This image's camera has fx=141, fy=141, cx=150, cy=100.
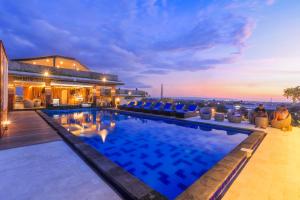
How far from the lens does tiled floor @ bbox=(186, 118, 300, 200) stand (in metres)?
1.97

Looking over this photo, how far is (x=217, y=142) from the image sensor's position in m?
5.28

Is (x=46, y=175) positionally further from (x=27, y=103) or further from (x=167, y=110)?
(x=27, y=103)

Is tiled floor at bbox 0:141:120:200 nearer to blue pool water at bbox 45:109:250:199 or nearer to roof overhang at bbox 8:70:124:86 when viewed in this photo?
blue pool water at bbox 45:109:250:199

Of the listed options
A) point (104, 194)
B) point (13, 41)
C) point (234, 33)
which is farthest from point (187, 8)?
point (13, 41)

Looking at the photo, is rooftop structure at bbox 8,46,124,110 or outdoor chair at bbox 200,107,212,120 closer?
outdoor chair at bbox 200,107,212,120

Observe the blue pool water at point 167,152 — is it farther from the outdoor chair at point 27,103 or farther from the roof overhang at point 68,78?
the roof overhang at point 68,78

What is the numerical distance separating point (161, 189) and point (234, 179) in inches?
51.6

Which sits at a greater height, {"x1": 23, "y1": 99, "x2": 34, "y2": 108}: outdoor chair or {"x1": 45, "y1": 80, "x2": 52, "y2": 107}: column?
{"x1": 45, "y1": 80, "x2": 52, "y2": 107}: column

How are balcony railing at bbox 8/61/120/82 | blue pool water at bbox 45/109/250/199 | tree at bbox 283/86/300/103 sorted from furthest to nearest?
tree at bbox 283/86/300/103, balcony railing at bbox 8/61/120/82, blue pool water at bbox 45/109/250/199

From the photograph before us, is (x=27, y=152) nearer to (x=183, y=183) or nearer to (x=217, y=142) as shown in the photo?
(x=183, y=183)

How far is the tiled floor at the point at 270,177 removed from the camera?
197 cm

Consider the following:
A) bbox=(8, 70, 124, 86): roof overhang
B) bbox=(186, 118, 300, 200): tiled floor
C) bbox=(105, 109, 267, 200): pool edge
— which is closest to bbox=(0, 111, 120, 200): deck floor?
bbox=(105, 109, 267, 200): pool edge

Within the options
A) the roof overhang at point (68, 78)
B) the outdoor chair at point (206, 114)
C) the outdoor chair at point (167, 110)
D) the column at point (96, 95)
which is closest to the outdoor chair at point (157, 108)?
the outdoor chair at point (167, 110)

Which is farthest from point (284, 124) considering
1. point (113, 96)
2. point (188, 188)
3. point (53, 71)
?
point (53, 71)
